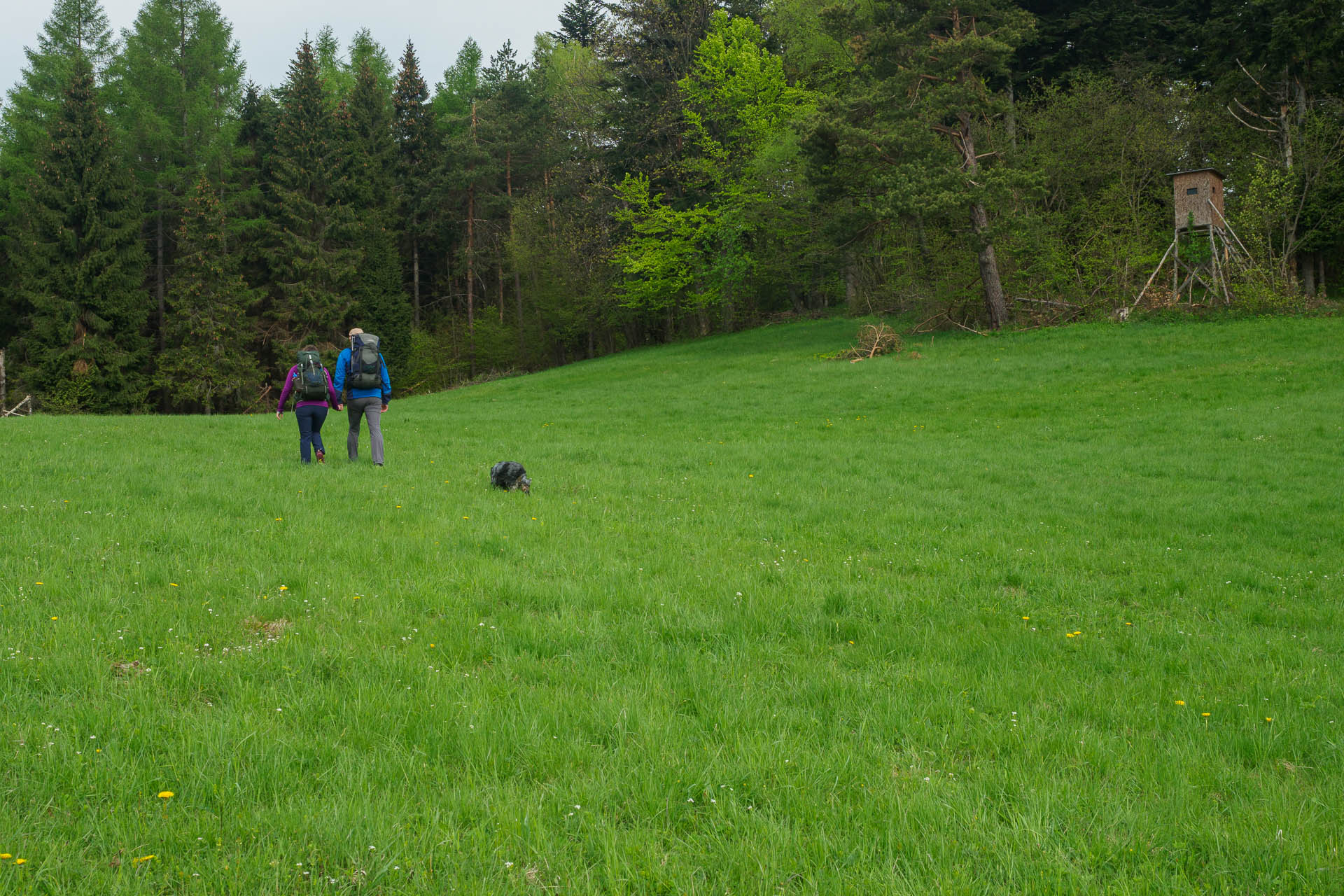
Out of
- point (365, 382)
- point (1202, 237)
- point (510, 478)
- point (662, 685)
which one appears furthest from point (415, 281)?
point (662, 685)

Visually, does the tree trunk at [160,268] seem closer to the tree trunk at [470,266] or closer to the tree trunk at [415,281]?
the tree trunk at [415,281]

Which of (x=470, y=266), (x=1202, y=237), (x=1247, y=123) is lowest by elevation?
(x=1202, y=237)

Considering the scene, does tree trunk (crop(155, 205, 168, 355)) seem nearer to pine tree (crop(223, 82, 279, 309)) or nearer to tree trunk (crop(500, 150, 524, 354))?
pine tree (crop(223, 82, 279, 309))

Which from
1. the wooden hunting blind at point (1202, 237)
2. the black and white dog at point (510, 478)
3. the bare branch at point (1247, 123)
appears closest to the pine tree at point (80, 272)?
the black and white dog at point (510, 478)

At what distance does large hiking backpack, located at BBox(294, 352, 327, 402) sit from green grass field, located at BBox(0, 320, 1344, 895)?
156cm

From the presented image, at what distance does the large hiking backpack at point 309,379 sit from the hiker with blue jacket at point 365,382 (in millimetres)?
245

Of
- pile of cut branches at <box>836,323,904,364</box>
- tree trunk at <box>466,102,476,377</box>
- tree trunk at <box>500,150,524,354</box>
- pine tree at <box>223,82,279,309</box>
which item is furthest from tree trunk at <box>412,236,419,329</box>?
pile of cut branches at <box>836,323,904,364</box>

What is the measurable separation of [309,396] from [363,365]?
1.02m

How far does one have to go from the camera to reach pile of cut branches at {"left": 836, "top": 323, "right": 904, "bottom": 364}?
30609 millimetres

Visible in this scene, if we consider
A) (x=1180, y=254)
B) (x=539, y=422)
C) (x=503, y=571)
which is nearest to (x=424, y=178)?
(x=539, y=422)

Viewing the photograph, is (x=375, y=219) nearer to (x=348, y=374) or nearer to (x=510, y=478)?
(x=348, y=374)

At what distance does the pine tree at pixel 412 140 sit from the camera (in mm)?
54750

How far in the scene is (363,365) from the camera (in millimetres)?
12148

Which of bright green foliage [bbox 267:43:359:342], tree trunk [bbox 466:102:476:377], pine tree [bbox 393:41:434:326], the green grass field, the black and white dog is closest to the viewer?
the green grass field
